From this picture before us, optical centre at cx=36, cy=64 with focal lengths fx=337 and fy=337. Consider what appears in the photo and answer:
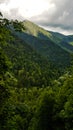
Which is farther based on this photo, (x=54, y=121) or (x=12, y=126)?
(x=54, y=121)

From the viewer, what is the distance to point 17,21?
1517 cm

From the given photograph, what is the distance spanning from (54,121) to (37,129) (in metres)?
5.99

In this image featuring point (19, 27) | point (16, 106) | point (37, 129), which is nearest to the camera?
point (19, 27)

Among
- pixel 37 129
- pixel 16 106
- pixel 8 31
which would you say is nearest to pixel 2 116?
pixel 16 106

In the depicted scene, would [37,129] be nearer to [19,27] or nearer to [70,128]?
[70,128]

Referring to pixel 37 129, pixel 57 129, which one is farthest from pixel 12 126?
pixel 37 129

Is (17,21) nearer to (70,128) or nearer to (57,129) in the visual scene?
(70,128)

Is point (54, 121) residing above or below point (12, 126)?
below

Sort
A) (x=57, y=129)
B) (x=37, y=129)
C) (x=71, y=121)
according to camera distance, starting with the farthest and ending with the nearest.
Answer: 1. (x=37, y=129)
2. (x=57, y=129)
3. (x=71, y=121)

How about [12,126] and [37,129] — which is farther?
[37,129]

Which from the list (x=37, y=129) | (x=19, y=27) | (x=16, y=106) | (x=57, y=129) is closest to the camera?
(x=19, y=27)

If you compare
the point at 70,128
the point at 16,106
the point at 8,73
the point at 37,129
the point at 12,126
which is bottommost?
the point at 37,129

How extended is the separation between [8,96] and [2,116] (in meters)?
1.01

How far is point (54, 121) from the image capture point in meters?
63.9
